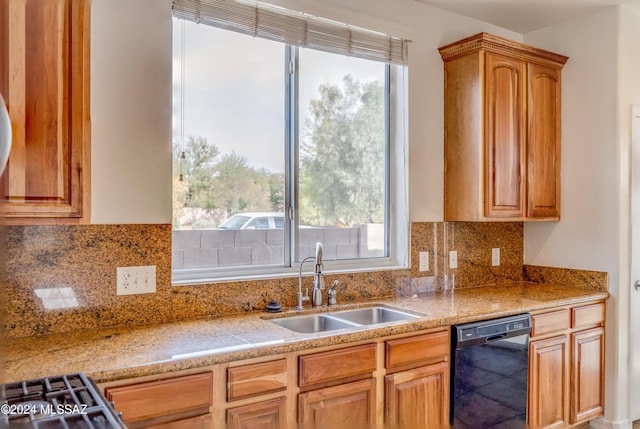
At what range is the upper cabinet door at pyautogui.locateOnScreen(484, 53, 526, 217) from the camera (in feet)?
9.53

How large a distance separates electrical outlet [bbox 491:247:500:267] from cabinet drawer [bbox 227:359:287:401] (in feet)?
6.91

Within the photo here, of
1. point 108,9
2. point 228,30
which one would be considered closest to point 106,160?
point 108,9

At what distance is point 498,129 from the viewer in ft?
9.66

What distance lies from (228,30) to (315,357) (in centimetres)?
165

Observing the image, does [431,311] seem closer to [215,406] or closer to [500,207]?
[500,207]

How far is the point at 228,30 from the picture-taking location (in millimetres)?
2381

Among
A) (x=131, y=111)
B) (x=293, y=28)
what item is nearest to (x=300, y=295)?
(x=131, y=111)

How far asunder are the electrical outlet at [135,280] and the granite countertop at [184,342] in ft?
0.55

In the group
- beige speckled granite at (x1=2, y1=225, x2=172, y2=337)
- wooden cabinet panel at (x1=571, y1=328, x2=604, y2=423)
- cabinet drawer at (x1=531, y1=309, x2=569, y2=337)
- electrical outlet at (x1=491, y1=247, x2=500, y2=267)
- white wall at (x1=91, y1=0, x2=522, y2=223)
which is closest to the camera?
beige speckled granite at (x1=2, y1=225, x2=172, y2=337)

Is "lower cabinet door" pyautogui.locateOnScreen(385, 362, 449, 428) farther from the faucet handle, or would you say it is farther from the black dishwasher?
the faucet handle

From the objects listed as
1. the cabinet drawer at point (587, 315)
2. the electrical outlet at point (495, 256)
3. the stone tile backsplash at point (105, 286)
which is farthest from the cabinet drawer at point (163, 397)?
the electrical outlet at point (495, 256)

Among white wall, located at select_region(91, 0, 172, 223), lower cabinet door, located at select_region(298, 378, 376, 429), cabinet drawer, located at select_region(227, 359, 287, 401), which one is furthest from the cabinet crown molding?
cabinet drawer, located at select_region(227, 359, 287, 401)

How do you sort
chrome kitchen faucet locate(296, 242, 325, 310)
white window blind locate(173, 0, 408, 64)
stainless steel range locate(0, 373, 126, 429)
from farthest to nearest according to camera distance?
chrome kitchen faucet locate(296, 242, 325, 310), white window blind locate(173, 0, 408, 64), stainless steel range locate(0, 373, 126, 429)

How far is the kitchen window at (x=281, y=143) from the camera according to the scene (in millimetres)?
2336
